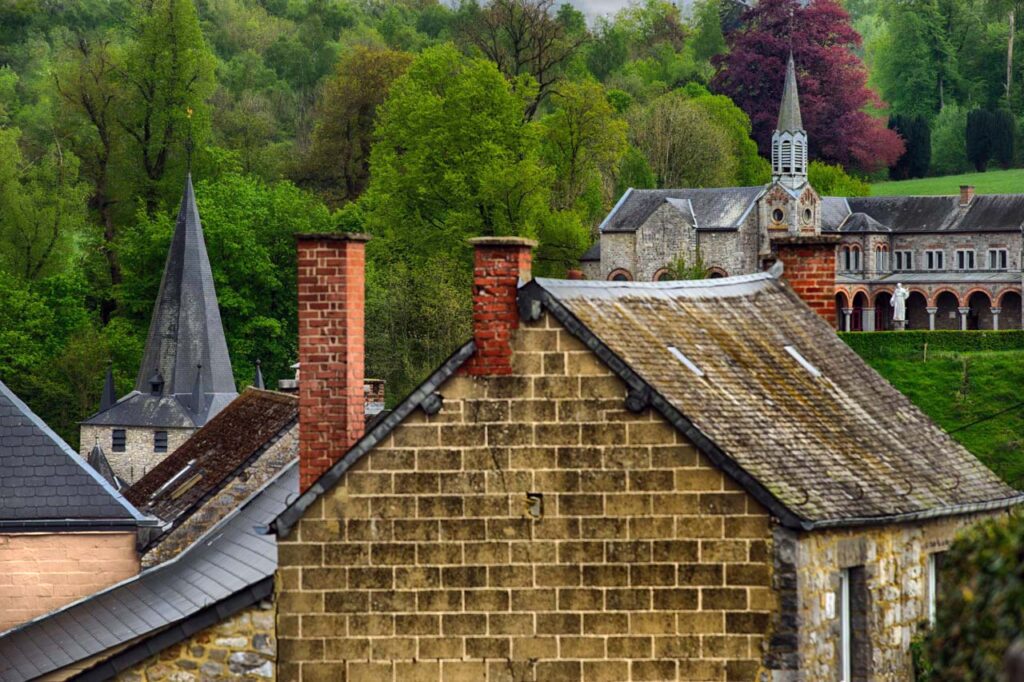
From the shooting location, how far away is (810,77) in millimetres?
122062

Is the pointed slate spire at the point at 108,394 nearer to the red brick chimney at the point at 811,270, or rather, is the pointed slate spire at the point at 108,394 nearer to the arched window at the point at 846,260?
the arched window at the point at 846,260

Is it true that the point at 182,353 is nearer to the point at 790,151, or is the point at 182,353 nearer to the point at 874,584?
the point at 790,151

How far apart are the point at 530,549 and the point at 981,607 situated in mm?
8377

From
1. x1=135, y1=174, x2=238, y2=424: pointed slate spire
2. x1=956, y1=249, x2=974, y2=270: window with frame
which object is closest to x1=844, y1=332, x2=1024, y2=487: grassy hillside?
x1=956, y1=249, x2=974, y2=270: window with frame

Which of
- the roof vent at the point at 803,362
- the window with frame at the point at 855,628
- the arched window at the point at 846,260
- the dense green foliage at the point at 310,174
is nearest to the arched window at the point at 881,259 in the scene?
the arched window at the point at 846,260

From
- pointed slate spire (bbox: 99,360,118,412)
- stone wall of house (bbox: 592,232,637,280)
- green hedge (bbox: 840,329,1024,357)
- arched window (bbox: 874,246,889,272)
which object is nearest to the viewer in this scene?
pointed slate spire (bbox: 99,360,118,412)

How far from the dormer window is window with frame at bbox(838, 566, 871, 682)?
184 ft

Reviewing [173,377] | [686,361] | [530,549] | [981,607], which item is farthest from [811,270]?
[173,377]

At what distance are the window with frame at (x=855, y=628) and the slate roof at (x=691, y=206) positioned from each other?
76690 millimetres

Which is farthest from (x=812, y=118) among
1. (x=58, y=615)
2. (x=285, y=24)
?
(x=58, y=615)

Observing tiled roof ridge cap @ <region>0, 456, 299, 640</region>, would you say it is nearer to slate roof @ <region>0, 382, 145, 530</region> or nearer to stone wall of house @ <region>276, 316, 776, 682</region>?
slate roof @ <region>0, 382, 145, 530</region>

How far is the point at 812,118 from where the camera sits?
12088cm

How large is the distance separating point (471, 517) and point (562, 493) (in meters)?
0.70

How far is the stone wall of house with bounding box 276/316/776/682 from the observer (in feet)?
50.3
